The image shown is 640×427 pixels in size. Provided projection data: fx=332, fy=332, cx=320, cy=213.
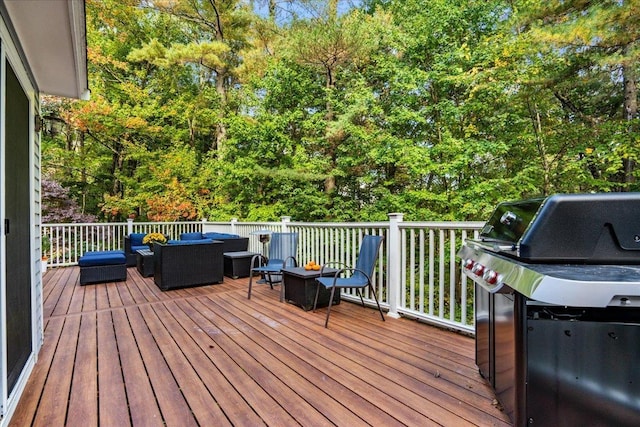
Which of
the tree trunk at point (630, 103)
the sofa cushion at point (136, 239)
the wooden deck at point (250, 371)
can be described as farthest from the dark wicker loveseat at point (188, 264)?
the tree trunk at point (630, 103)

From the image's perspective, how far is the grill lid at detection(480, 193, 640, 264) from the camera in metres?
1.41

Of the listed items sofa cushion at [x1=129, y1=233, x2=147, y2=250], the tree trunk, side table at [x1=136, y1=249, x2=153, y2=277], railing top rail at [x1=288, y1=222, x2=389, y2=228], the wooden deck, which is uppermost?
the tree trunk

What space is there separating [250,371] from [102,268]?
4.61 m

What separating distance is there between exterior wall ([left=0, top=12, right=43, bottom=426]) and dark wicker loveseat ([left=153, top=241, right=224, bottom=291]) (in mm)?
2121

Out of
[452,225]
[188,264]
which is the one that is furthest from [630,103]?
[188,264]

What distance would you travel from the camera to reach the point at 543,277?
3.83 feet

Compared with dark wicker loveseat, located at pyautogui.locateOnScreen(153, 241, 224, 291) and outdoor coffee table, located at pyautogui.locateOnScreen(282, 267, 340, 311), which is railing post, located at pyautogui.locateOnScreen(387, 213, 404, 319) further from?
dark wicker loveseat, located at pyautogui.locateOnScreen(153, 241, 224, 291)

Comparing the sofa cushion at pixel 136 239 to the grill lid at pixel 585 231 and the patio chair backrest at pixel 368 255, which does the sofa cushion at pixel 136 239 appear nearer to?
the patio chair backrest at pixel 368 255

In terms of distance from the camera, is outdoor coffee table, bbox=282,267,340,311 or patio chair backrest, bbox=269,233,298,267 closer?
outdoor coffee table, bbox=282,267,340,311

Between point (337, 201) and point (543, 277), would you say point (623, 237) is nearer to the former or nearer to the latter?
point (543, 277)

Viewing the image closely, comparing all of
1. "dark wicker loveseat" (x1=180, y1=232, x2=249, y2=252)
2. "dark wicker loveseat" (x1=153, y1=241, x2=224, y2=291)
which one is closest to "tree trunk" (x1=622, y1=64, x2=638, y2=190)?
"dark wicker loveseat" (x1=180, y1=232, x2=249, y2=252)

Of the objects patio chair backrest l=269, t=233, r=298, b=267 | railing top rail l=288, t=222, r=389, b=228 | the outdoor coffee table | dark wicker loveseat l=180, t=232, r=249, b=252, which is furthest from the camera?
dark wicker loveseat l=180, t=232, r=249, b=252

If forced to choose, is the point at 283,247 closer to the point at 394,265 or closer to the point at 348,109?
the point at 394,265

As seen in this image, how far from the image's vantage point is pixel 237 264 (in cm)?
600
